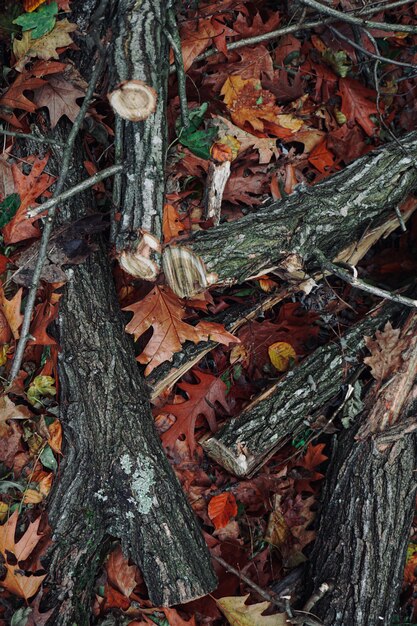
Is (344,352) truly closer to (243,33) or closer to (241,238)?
(241,238)

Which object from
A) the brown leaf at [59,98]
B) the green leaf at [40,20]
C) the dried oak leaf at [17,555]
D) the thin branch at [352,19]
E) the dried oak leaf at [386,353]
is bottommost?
the dried oak leaf at [386,353]

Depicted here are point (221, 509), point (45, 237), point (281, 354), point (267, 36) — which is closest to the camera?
point (45, 237)

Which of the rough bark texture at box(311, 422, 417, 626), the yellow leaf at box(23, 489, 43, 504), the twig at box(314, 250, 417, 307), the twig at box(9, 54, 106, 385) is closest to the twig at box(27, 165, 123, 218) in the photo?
the twig at box(9, 54, 106, 385)

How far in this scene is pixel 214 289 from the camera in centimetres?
280

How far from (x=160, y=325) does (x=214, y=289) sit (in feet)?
1.20

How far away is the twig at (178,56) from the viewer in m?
2.59

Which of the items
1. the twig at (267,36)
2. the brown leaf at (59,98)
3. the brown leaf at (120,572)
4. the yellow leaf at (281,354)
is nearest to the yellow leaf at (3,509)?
the brown leaf at (120,572)

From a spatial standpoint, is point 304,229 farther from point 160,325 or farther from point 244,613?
point 244,613

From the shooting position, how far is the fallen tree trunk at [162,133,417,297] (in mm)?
2404

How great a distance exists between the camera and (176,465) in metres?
2.88

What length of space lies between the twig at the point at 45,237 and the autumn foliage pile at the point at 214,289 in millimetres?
89

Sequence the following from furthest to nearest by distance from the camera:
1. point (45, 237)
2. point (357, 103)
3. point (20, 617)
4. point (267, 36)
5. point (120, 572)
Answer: point (357, 103) → point (267, 36) → point (120, 572) → point (45, 237) → point (20, 617)

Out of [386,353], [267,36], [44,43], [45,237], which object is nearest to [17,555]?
[45,237]

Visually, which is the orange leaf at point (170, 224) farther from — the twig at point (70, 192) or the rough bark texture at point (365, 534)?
the rough bark texture at point (365, 534)
